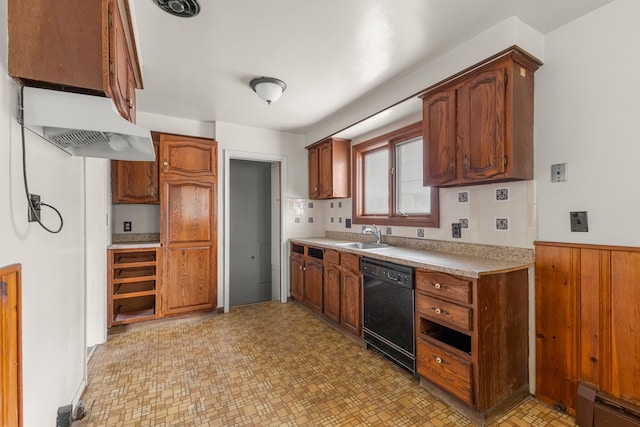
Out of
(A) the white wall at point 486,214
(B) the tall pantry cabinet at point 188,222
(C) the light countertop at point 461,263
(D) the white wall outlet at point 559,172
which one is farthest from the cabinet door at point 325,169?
(D) the white wall outlet at point 559,172

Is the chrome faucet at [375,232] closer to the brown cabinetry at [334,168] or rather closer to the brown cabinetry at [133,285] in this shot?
the brown cabinetry at [334,168]

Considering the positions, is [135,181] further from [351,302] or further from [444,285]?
[444,285]

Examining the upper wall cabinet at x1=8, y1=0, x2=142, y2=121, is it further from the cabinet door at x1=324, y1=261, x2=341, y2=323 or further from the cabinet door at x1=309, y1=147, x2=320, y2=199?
the cabinet door at x1=309, y1=147, x2=320, y2=199

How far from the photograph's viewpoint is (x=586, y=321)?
5.54 feet

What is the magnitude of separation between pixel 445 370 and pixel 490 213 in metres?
1.15

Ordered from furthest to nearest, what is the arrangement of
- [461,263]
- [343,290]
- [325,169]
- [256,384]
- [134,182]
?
[325,169], [134,182], [343,290], [256,384], [461,263]

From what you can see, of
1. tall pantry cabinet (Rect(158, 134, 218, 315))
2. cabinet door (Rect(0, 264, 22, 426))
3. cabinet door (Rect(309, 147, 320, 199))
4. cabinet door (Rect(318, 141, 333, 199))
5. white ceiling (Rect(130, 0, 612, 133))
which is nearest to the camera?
cabinet door (Rect(0, 264, 22, 426))

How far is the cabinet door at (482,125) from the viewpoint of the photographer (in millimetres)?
1777

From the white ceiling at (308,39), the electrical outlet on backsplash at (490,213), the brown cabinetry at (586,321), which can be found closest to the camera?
the brown cabinetry at (586,321)

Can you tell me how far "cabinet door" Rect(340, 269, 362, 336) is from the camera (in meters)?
2.66

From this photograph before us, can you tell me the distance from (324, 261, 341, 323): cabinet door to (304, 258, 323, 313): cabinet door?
0.13 meters

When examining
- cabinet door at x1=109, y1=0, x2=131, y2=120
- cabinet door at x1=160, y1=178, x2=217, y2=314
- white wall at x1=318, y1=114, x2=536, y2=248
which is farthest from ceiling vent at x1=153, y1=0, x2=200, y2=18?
white wall at x1=318, y1=114, x2=536, y2=248

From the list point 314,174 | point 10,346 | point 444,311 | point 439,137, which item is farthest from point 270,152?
point 10,346

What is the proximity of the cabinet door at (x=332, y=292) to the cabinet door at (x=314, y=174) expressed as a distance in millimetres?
1234
